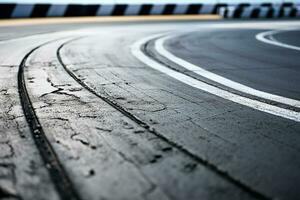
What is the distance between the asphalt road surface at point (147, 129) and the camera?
2260mm

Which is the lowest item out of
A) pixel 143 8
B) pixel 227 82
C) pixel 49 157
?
pixel 143 8

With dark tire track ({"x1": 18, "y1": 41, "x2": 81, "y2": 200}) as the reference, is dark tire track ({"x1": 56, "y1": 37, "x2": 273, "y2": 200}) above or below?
above

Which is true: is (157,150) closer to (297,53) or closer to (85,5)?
(297,53)

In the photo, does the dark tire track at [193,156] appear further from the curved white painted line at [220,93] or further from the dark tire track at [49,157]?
the curved white painted line at [220,93]

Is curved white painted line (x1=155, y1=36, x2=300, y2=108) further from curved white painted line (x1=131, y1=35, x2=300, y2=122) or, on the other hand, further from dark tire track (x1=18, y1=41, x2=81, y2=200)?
dark tire track (x1=18, y1=41, x2=81, y2=200)

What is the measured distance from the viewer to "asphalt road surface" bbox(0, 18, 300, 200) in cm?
226

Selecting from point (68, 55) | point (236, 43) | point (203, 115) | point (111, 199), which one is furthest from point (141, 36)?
point (111, 199)

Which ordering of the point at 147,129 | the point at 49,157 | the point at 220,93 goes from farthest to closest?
the point at 220,93 < the point at 147,129 < the point at 49,157

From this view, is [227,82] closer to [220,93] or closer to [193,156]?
[220,93]

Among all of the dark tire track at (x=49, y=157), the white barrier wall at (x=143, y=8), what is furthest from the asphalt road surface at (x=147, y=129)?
the white barrier wall at (x=143, y=8)

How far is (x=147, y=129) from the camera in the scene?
3.12m

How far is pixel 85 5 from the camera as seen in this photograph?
1742cm

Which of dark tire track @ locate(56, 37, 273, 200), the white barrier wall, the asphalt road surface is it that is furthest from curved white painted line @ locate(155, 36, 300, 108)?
the white barrier wall

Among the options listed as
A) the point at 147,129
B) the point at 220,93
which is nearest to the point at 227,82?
the point at 220,93
